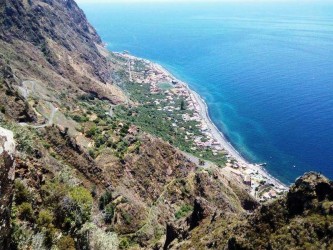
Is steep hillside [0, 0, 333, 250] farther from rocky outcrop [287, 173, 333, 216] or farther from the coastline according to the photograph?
the coastline

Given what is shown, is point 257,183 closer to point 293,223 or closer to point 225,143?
point 225,143

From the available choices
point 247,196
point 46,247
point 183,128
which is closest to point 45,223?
point 46,247

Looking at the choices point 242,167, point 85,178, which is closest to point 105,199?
point 85,178

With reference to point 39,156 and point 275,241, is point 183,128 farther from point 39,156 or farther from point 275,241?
point 275,241

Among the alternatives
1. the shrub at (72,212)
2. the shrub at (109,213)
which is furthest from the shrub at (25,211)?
the shrub at (109,213)

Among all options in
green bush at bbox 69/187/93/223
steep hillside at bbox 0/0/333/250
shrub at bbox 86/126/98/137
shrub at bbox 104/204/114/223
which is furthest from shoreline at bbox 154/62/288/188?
green bush at bbox 69/187/93/223

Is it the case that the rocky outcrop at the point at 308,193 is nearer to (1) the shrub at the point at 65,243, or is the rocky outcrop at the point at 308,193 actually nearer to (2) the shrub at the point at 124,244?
(1) the shrub at the point at 65,243
